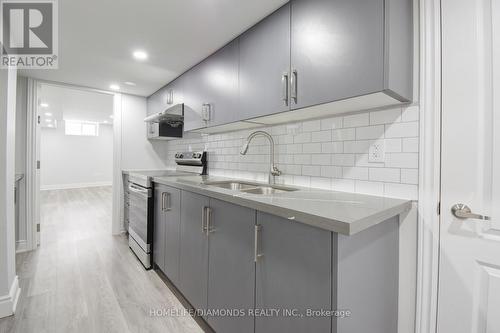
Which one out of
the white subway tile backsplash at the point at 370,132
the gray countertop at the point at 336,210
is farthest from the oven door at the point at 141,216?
the white subway tile backsplash at the point at 370,132

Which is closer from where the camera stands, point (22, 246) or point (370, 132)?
point (370, 132)

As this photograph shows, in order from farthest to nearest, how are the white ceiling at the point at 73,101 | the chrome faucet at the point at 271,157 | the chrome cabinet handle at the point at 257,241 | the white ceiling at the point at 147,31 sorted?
the white ceiling at the point at 73,101 < the chrome faucet at the point at 271,157 < the white ceiling at the point at 147,31 < the chrome cabinet handle at the point at 257,241

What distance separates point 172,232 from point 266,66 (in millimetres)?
1451

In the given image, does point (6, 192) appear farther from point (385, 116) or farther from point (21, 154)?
point (385, 116)

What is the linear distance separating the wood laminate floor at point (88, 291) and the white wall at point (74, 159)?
5.79m

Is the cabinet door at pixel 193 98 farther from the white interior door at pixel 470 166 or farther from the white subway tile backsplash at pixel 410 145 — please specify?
the white interior door at pixel 470 166

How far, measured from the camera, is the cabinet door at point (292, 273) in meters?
0.82

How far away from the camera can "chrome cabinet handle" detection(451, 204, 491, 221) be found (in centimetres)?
96

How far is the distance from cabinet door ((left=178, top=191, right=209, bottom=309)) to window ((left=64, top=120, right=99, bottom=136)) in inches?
342

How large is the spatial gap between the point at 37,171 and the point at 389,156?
3.76m

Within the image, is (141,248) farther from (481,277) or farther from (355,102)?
(481,277)

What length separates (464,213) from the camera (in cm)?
100

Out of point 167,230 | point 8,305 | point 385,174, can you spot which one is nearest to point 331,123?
point 385,174

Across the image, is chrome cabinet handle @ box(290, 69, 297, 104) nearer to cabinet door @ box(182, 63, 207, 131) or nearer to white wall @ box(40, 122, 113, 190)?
cabinet door @ box(182, 63, 207, 131)
